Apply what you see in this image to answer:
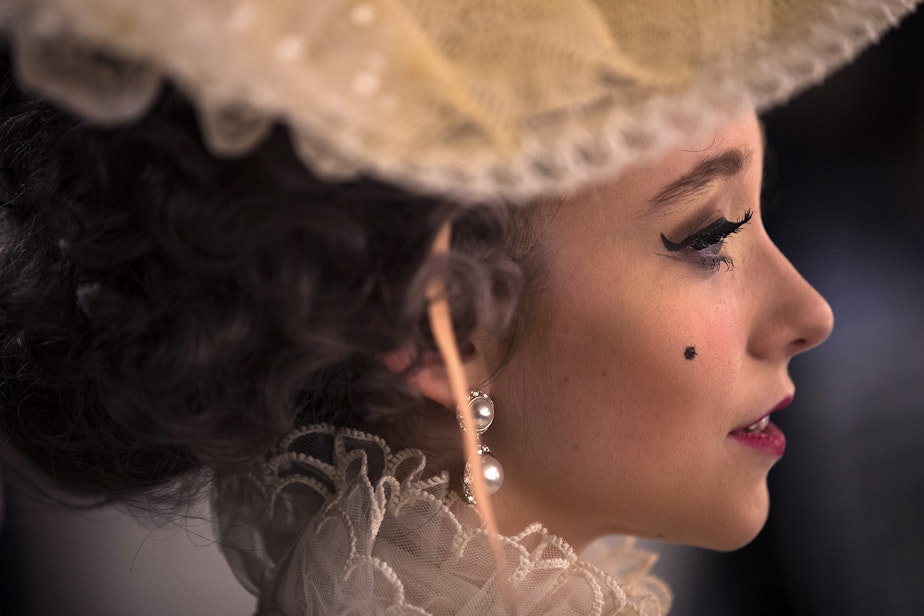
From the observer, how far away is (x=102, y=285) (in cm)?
74

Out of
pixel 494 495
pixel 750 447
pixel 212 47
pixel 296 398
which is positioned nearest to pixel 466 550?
pixel 494 495

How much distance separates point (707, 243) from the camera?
2.78ft

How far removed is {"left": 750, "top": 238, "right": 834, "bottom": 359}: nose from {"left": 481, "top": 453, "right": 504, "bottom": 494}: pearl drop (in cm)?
31

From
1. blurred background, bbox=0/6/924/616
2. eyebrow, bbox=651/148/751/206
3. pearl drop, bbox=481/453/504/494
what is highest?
eyebrow, bbox=651/148/751/206

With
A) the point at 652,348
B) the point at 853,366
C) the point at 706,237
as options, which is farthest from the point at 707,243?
the point at 853,366

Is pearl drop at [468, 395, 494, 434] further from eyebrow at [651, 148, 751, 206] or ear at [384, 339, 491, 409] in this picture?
eyebrow at [651, 148, 751, 206]

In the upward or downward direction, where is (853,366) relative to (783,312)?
downward

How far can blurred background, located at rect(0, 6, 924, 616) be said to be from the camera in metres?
1.46

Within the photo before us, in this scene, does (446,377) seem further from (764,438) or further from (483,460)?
(764,438)

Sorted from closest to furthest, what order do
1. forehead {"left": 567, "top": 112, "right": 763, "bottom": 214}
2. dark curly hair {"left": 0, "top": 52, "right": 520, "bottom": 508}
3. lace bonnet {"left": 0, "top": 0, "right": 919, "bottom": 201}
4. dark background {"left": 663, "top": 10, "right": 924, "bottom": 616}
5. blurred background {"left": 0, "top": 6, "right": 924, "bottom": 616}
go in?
lace bonnet {"left": 0, "top": 0, "right": 919, "bottom": 201} < dark curly hair {"left": 0, "top": 52, "right": 520, "bottom": 508} < forehead {"left": 567, "top": 112, "right": 763, "bottom": 214} < blurred background {"left": 0, "top": 6, "right": 924, "bottom": 616} < dark background {"left": 663, "top": 10, "right": 924, "bottom": 616}

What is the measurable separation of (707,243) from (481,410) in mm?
288

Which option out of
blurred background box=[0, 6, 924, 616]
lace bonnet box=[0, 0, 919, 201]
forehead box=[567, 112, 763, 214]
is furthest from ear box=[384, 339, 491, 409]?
blurred background box=[0, 6, 924, 616]

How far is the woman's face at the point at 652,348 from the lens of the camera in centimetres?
82

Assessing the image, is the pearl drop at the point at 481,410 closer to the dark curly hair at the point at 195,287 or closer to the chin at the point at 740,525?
the dark curly hair at the point at 195,287
